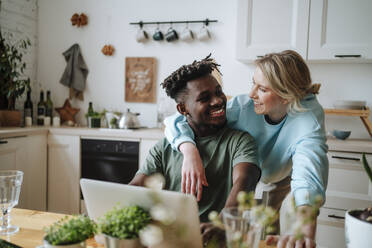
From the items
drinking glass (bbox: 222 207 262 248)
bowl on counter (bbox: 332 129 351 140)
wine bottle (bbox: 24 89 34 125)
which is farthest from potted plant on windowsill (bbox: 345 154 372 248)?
wine bottle (bbox: 24 89 34 125)

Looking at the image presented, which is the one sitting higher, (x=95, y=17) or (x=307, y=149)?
(x=95, y=17)

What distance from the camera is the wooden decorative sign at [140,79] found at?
336cm

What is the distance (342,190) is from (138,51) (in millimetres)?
2349

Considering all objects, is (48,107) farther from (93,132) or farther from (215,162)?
Result: (215,162)

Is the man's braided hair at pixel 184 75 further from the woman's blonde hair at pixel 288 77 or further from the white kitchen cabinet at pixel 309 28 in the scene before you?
the white kitchen cabinet at pixel 309 28

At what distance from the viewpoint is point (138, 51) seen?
11.1ft

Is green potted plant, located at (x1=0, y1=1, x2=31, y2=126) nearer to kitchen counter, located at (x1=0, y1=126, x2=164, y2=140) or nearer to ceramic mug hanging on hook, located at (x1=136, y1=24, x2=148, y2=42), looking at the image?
kitchen counter, located at (x1=0, y1=126, x2=164, y2=140)

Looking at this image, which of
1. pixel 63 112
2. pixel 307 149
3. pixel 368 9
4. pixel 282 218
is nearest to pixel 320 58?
pixel 368 9

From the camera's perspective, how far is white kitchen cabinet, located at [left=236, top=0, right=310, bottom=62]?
2.56 metres

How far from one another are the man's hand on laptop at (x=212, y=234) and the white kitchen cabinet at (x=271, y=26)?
214 centimetres

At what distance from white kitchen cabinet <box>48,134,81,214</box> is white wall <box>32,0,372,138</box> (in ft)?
2.11

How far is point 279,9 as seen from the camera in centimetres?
260

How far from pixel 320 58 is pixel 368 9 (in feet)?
1.62

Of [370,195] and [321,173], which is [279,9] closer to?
[370,195]
